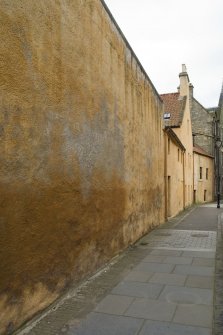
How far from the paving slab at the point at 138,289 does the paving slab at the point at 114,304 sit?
214 mm

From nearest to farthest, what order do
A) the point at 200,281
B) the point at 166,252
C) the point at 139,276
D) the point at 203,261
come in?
the point at 200,281
the point at 139,276
the point at 203,261
the point at 166,252

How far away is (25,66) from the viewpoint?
448cm

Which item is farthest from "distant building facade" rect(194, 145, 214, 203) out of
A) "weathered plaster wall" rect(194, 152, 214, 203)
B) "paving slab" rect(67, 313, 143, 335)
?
"paving slab" rect(67, 313, 143, 335)

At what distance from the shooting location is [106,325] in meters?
4.48

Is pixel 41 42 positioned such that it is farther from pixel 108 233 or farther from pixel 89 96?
pixel 108 233

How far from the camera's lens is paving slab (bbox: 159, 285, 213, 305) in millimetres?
5344

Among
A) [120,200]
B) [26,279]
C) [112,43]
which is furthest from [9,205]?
[112,43]

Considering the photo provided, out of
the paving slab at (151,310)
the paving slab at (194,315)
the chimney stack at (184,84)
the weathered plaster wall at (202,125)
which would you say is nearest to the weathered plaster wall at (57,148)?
the paving slab at (151,310)

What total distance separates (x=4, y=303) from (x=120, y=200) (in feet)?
16.2

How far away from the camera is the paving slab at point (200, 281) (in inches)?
243

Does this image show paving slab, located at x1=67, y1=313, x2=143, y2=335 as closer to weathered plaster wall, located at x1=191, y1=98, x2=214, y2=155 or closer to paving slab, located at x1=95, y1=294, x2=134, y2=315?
paving slab, located at x1=95, y1=294, x2=134, y2=315

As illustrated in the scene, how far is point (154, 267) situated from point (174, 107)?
21708 mm

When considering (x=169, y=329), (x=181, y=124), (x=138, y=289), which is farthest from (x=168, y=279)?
(x=181, y=124)

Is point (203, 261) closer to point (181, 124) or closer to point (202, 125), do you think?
point (181, 124)
